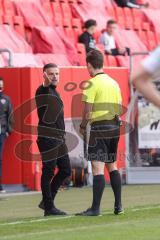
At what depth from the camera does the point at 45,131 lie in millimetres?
11305

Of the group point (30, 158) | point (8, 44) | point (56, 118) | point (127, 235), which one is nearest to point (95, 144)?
point (56, 118)

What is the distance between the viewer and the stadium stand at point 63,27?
1950cm

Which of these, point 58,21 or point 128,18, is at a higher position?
point 128,18

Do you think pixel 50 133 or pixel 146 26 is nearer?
pixel 50 133

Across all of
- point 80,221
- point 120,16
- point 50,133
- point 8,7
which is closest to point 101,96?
point 50,133

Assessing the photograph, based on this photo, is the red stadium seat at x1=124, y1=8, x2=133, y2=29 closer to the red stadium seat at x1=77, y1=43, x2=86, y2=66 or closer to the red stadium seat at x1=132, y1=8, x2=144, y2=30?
the red stadium seat at x1=132, y1=8, x2=144, y2=30

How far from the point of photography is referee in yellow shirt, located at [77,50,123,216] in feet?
35.4

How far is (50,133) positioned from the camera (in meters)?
11.3

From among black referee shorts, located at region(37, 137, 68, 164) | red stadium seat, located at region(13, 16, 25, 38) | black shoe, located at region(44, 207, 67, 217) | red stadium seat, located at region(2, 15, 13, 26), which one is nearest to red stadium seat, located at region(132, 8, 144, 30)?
red stadium seat, located at region(13, 16, 25, 38)

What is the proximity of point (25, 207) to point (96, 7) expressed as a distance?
1156 cm

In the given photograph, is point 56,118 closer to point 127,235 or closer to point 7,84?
point 127,235

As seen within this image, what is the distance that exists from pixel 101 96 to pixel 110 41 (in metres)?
10.3

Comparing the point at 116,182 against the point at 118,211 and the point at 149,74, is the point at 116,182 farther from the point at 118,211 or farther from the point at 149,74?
the point at 149,74

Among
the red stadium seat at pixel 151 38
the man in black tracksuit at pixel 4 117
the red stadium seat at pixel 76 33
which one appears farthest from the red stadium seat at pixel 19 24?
the red stadium seat at pixel 151 38
